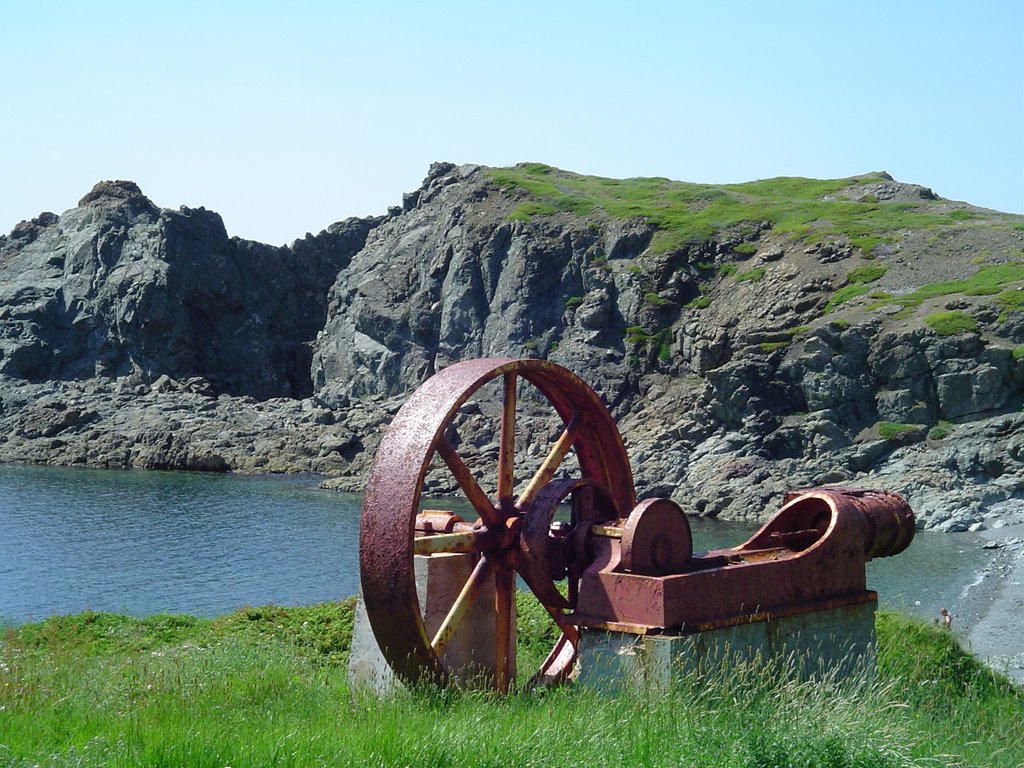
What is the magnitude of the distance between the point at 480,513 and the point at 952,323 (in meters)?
41.4

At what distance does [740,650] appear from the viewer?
888cm

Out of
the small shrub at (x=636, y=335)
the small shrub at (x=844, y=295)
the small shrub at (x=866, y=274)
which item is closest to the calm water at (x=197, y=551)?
the small shrub at (x=844, y=295)

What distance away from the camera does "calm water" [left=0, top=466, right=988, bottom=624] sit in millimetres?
27609

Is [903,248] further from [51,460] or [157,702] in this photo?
[157,702]

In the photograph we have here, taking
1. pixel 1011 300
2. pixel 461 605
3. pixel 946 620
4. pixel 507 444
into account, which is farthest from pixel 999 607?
pixel 1011 300

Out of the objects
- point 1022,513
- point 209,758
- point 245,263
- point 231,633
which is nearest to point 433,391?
point 209,758

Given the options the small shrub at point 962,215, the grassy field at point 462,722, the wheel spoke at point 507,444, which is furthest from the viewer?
the small shrub at point 962,215

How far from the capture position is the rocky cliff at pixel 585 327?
154ft

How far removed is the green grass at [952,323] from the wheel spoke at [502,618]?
40605mm

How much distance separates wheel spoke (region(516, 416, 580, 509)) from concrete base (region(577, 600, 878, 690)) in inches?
Answer: 65.1

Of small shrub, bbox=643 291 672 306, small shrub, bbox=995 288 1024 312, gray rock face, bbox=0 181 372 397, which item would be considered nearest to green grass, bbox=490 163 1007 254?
small shrub, bbox=643 291 672 306

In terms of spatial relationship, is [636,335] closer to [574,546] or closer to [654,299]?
[654,299]

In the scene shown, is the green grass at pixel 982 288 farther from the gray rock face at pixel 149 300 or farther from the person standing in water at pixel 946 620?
the gray rock face at pixel 149 300

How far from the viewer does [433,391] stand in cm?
922
